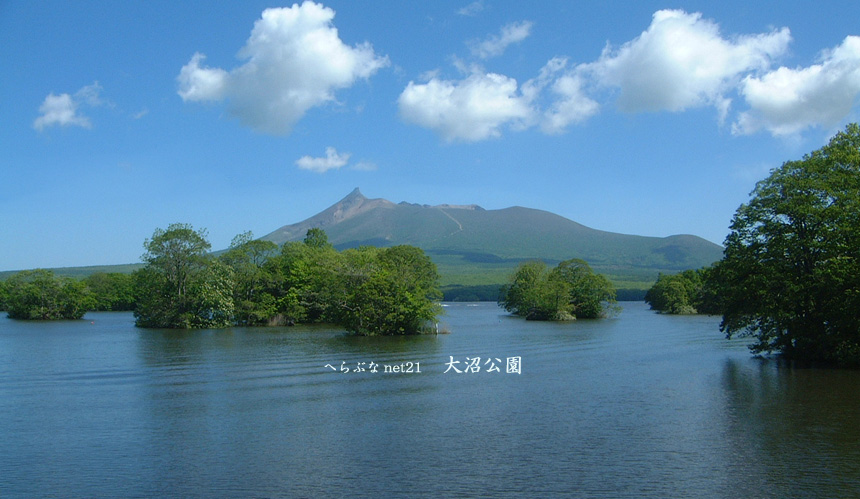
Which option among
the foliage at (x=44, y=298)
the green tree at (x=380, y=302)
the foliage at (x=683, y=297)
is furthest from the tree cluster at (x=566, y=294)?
the foliage at (x=44, y=298)

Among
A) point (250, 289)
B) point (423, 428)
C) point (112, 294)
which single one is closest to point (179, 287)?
point (250, 289)

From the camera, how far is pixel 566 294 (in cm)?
9294

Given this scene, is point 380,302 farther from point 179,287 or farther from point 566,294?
Result: point 566,294

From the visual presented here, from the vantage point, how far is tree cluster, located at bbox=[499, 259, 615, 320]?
92.7 m

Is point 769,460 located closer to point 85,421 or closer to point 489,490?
point 489,490

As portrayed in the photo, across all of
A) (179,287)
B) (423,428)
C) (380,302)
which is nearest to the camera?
(423,428)

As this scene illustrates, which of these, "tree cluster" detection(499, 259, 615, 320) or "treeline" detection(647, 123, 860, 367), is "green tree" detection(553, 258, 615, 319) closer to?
"tree cluster" detection(499, 259, 615, 320)

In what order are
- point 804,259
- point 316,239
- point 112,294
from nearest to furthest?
point 804,259, point 316,239, point 112,294

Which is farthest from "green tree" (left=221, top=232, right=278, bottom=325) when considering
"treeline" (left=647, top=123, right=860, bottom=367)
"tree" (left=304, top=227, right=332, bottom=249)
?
"treeline" (left=647, top=123, right=860, bottom=367)

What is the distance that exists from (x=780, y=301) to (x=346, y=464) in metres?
27.8

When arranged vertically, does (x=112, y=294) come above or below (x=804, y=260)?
below

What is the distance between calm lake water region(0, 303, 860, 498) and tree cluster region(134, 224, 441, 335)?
65.5ft

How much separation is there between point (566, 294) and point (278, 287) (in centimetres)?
4096

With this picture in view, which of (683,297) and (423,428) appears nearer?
(423,428)
